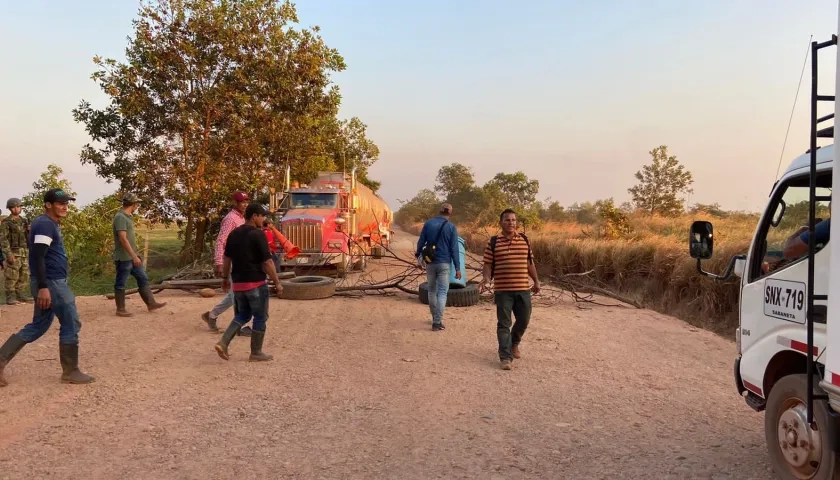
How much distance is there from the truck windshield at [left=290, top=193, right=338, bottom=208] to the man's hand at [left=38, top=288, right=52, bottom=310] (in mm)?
11259

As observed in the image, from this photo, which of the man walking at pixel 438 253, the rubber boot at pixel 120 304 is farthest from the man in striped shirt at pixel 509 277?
the rubber boot at pixel 120 304

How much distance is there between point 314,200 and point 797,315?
47.3 feet

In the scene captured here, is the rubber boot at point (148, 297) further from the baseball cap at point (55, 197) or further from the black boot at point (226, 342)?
the baseball cap at point (55, 197)

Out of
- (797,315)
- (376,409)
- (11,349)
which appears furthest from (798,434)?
(11,349)

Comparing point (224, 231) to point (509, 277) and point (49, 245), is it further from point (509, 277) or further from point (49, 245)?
point (509, 277)

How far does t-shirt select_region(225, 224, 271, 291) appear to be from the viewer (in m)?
6.06

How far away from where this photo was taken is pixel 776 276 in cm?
336

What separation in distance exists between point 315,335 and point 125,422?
3.60 metres

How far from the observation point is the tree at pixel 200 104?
1545 cm

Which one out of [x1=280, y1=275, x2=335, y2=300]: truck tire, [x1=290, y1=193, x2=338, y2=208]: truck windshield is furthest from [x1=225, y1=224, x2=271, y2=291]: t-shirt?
[x1=290, y1=193, x2=338, y2=208]: truck windshield

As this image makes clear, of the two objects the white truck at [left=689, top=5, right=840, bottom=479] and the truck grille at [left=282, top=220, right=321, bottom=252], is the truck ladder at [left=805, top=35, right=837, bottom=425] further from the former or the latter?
the truck grille at [left=282, top=220, right=321, bottom=252]

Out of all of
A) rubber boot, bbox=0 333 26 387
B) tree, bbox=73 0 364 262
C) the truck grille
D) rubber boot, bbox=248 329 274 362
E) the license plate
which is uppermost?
tree, bbox=73 0 364 262

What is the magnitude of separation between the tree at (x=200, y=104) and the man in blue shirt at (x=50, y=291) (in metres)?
11.0

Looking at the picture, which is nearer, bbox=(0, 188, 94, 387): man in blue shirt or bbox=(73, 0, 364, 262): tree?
bbox=(0, 188, 94, 387): man in blue shirt
